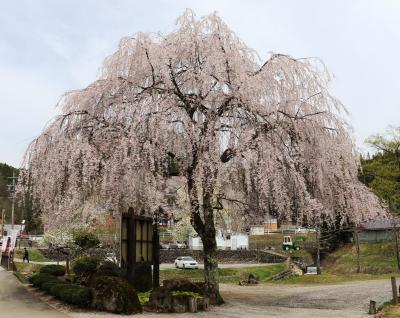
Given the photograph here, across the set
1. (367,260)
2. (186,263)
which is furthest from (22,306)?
(367,260)

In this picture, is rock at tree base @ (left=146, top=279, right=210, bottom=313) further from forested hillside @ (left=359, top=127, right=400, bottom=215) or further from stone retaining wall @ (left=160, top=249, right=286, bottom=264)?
stone retaining wall @ (left=160, top=249, right=286, bottom=264)

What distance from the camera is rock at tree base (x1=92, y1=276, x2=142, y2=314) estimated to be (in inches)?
480

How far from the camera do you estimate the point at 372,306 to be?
1315 cm

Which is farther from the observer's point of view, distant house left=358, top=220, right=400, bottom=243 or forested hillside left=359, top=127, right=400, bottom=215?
distant house left=358, top=220, right=400, bottom=243

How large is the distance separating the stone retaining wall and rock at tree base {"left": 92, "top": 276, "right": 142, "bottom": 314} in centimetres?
3733

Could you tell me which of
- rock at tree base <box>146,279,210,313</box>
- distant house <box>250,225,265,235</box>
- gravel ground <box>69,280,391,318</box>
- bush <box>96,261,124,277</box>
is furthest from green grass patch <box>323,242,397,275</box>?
rock at tree base <box>146,279,210,313</box>

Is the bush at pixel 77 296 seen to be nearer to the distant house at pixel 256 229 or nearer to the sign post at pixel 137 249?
the sign post at pixel 137 249

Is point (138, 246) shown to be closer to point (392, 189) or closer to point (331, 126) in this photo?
point (331, 126)

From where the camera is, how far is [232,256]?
168ft

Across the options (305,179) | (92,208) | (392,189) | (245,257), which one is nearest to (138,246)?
(92,208)

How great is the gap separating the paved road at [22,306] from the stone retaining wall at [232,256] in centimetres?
3292

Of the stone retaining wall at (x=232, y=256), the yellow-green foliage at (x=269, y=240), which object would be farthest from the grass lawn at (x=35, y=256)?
the yellow-green foliage at (x=269, y=240)

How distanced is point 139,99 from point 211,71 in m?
2.37

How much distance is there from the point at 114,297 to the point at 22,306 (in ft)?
11.1
